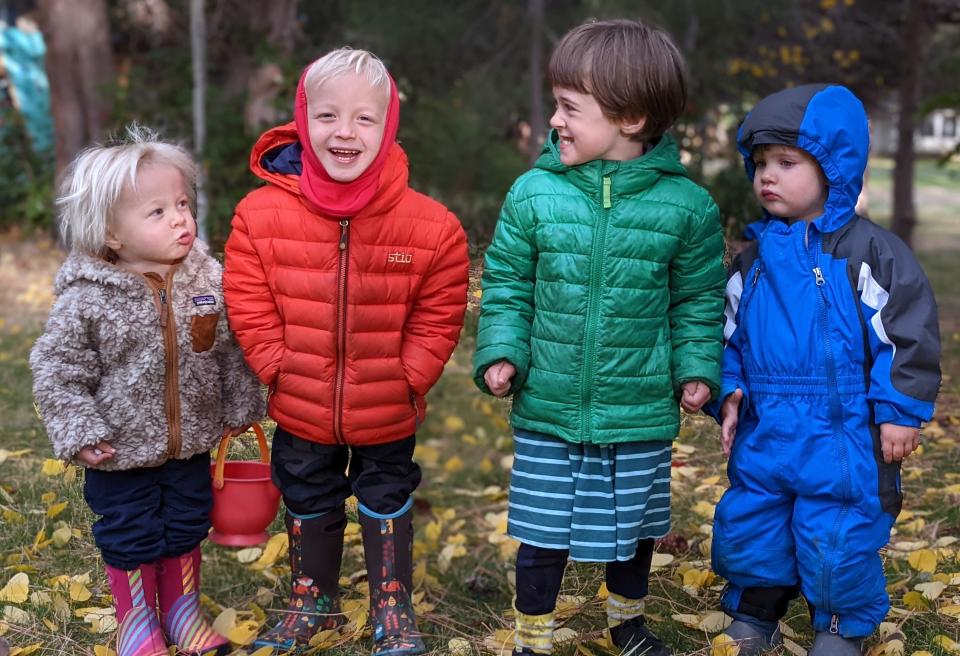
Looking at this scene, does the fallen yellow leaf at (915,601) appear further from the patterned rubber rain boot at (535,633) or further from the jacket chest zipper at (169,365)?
the jacket chest zipper at (169,365)

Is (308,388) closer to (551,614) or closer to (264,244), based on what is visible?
(264,244)

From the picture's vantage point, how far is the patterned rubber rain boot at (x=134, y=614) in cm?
298

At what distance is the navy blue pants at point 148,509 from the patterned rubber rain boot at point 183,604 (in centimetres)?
9

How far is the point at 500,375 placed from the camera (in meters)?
2.79

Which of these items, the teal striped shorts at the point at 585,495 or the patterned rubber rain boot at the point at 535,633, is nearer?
the teal striped shorts at the point at 585,495

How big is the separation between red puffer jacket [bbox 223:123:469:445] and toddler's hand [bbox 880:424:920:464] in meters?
1.19

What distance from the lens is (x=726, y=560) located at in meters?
2.97

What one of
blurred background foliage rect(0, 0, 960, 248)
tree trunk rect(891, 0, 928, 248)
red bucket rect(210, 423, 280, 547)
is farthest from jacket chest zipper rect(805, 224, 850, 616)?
tree trunk rect(891, 0, 928, 248)

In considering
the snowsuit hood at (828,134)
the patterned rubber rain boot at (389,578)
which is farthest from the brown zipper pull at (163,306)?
the snowsuit hood at (828,134)

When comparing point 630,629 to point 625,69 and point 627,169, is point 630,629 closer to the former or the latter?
point 627,169

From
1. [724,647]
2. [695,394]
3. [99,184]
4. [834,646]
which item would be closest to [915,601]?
[834,646]

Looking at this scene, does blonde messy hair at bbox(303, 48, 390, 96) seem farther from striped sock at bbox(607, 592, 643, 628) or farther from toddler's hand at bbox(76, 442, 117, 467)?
striped sock at bbox(607, 592, 643, 628)

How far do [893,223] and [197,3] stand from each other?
281 inches

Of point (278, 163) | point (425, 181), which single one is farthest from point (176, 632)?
point (425, 181)
